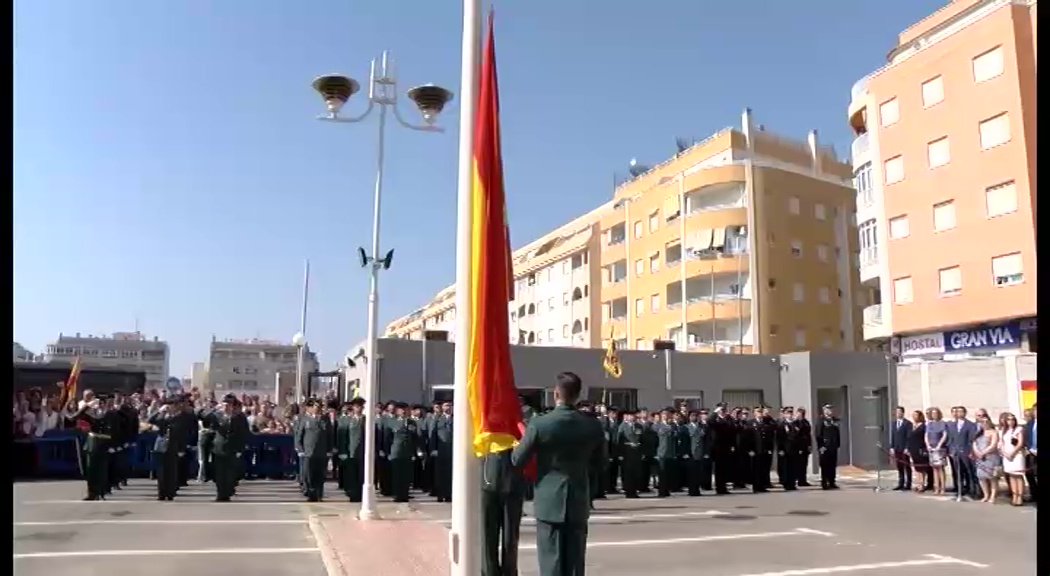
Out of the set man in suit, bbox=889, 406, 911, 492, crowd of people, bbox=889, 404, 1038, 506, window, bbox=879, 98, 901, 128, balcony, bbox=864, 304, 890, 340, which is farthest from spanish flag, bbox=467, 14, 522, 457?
balcony, bbox=864, 304, 890, 340

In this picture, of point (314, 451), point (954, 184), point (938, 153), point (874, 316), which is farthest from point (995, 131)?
point (314, 451)

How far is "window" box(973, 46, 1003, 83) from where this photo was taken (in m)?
27.7

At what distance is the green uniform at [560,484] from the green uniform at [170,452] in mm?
10101

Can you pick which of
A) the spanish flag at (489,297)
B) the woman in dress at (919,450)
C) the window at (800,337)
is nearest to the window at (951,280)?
the woman in dress at (919,450)

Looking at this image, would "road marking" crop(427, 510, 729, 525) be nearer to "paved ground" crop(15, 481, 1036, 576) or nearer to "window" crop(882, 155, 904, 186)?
"paved ground" crop(15, 481, 1036, 576)

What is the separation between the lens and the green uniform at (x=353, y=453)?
15242 millimetres

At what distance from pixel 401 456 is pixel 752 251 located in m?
36.0

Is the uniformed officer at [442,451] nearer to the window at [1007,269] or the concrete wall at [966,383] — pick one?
the concrete wall at [966,383]

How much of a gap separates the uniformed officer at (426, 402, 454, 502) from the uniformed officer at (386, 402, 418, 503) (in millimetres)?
391

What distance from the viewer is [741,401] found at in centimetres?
2719

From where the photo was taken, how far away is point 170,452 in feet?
47.9

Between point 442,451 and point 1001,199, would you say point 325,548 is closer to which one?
point 442,451

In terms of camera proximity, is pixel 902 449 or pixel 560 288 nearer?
pixel 902 449

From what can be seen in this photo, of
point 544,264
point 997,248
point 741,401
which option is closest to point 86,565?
point 741,401
